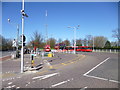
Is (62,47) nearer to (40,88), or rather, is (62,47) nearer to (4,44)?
(4,44)

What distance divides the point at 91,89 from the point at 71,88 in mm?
886

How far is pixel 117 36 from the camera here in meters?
51.7

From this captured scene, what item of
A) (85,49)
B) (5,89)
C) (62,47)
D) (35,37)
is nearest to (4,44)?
(62,47)

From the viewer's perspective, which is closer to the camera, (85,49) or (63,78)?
(63,78)

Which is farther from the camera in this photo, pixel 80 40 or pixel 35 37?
pixel 80 40

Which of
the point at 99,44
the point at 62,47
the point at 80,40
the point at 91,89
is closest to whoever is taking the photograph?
the point at 91,89

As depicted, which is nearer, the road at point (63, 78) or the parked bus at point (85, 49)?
the road at point (63, 78)

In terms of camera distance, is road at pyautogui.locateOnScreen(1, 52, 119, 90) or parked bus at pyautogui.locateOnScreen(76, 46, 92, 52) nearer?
→ road at pyautogui.locateOnScreen(1, 52, 119, 90)

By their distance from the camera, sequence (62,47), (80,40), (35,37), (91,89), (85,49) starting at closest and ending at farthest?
1. (91,89)
2. (35,37)
3. (85,49)
4. (62,47)
5. (80,40)

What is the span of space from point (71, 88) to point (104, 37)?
83555 mm

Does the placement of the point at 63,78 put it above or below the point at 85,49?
below

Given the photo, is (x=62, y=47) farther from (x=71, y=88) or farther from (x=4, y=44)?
(x=71, y=88)

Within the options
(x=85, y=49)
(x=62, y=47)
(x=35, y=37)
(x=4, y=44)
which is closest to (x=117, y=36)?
(x=85, y=49)

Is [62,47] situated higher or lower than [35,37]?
lower
